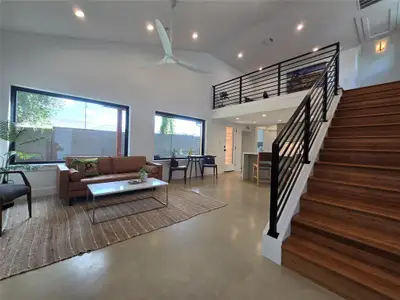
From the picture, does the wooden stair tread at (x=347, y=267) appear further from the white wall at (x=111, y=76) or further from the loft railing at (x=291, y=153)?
the white wall at (x=111, y=76)

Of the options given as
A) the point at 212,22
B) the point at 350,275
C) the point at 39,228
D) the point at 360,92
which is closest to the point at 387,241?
the point at 350,275

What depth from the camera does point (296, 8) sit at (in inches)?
182

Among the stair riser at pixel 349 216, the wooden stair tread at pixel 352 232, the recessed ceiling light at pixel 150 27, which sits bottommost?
the wooden stair tread at pixel 352 232

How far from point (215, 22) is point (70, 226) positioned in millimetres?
5363

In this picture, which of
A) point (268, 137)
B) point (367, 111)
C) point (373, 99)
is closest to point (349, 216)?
point (367, 111)

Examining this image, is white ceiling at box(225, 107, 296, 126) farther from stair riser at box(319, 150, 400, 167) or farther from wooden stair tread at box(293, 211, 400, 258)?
wooden stair tread at box(293, 211, 400, 258)

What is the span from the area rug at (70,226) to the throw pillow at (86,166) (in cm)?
62

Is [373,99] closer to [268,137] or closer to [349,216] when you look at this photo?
[349,216]

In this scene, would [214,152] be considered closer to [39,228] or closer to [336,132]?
[336,132]

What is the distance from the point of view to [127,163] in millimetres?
4590

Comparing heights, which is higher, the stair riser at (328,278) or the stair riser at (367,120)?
the stair riser at (367,120)

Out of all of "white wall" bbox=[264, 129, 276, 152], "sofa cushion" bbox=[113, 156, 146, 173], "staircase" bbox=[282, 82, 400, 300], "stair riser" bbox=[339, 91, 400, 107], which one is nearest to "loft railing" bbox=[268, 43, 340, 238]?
"staircase" bbox=[282, 82, 400, 300]

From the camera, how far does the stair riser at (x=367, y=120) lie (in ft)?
8.60

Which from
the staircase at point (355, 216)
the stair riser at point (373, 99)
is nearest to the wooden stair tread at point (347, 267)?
the staircase at point (355, 216)
